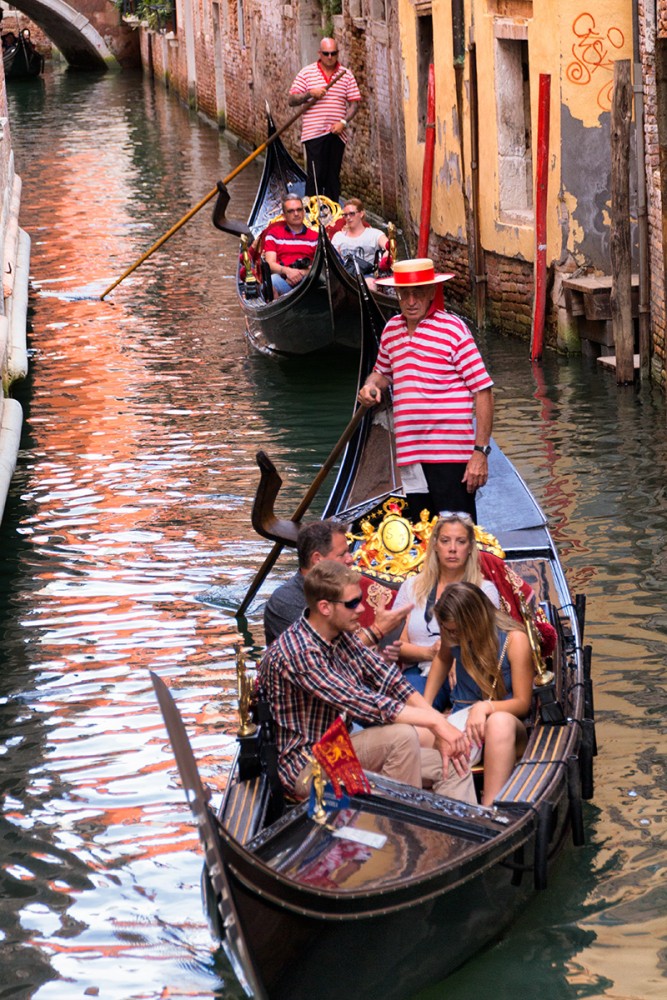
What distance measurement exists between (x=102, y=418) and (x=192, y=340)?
147cm

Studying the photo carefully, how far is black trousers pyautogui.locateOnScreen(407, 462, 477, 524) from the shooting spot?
14.1ft

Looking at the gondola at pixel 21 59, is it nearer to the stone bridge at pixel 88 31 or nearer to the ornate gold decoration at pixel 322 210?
the stone bridge at pixel 88 31

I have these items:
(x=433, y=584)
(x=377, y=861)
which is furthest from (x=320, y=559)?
(x=377, y=861)

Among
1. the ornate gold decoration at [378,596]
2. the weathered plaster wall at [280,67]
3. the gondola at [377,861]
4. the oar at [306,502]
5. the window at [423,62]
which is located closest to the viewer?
the gondola at [377,861]

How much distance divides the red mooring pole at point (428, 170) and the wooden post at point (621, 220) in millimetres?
2482

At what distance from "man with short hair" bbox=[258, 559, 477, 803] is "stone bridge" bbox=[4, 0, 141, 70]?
2453 centimetres

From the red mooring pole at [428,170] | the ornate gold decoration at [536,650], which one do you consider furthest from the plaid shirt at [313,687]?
the red mooring pole at [428,170]

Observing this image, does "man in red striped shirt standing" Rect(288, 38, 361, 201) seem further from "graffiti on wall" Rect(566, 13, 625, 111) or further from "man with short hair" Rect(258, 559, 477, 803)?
"man with short hair" Rect(258, 559, 477, 803)

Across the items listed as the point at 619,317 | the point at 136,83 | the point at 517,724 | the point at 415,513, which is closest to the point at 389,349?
the point at 415,513

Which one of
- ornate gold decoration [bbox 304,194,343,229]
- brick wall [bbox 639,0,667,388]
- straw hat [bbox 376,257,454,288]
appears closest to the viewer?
straw hat [bbox 376,257,454,288]

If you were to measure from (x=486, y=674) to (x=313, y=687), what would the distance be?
468mm

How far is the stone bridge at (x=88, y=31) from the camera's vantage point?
26484mm

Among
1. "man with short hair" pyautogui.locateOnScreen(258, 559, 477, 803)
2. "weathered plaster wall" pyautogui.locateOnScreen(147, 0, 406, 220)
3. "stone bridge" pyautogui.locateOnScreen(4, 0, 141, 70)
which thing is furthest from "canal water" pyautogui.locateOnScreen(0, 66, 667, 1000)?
"stone bridge" pyautogui.locateOnScreen(4, 0, 141, 70)

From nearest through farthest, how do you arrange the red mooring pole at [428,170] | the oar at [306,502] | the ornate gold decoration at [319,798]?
the ornate gold decoration at [319,798], the oar at [306,502], the red mooring pole at [428,170]
